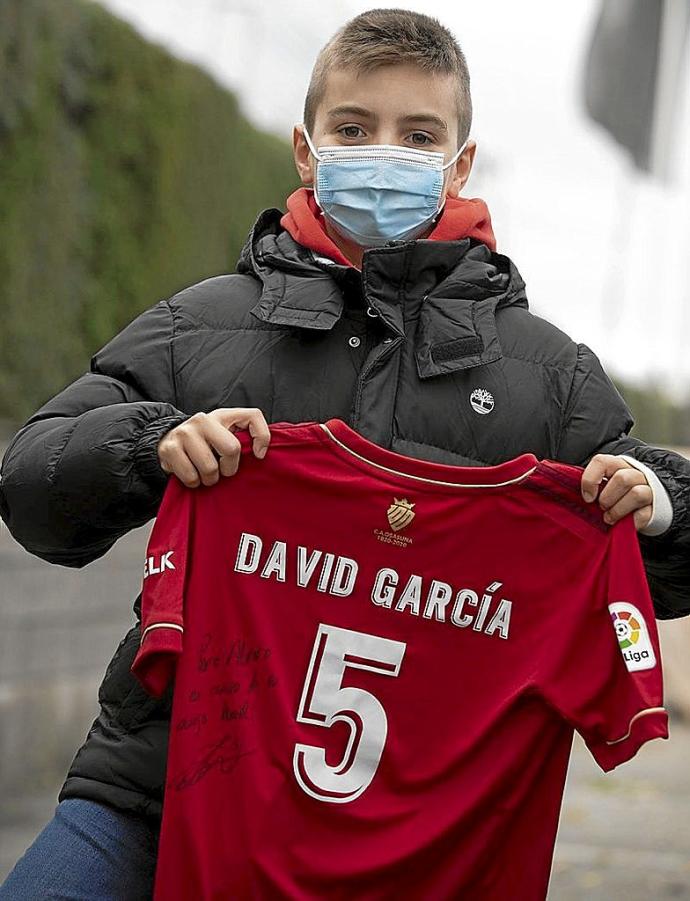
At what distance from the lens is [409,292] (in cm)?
275

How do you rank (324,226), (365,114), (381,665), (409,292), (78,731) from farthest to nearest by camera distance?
(78,731) → (324,226) → (365,114) → (409,292) → (381,665)

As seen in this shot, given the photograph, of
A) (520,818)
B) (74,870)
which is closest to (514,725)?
(520,818)

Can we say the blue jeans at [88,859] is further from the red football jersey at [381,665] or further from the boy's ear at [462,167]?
the boy's ear at [462,167]

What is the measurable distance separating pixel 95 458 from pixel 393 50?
3.08 feet

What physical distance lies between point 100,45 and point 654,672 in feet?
24.7

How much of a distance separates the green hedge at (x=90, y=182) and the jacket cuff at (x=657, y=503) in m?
6.53

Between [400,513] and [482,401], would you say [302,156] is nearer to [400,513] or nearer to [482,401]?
[482,401]

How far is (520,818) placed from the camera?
8.52 feet

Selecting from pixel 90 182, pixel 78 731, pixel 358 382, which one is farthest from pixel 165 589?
pixel 90 182

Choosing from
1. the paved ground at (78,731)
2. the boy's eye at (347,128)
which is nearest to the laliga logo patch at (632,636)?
the boy's eye at (347,128)

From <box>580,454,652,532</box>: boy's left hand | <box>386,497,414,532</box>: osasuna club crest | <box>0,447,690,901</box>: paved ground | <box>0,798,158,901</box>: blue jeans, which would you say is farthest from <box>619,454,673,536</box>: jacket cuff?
<box>0,447,690,901</box>: paved ground

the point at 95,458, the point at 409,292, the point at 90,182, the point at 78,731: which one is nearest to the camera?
the point at 95,458

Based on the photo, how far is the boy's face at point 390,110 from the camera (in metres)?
2.79

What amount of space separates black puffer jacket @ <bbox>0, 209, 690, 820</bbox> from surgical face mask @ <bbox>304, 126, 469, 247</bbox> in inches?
6.7
